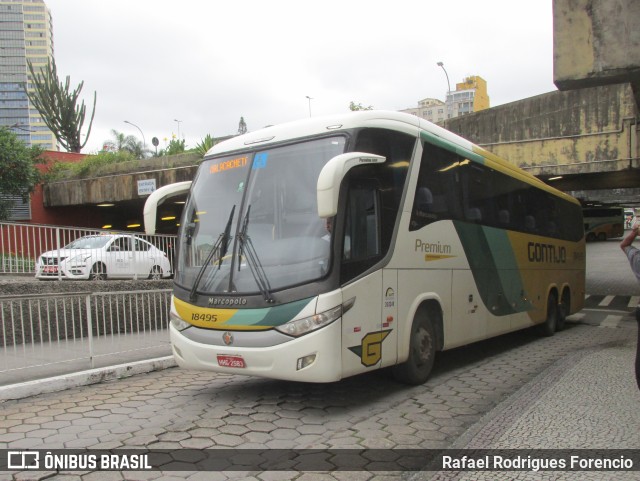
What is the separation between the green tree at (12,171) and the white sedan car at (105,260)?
12.1 metres

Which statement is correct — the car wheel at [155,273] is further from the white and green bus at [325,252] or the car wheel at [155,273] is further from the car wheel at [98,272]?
the white and green bus at [325,252]

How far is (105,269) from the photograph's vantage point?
11.5m

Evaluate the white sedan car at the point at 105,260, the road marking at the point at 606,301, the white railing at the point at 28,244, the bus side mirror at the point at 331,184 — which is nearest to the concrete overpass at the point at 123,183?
the white sedan car at the point at 105,260

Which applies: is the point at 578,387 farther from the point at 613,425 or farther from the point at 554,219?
the point at 554,219

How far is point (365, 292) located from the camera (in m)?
5.36

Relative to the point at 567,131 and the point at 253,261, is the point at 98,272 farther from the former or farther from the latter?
→ the point at 567,131

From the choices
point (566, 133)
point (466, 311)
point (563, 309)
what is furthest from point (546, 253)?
point (566, 133)

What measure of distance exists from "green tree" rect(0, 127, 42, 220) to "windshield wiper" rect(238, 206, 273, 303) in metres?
19.3

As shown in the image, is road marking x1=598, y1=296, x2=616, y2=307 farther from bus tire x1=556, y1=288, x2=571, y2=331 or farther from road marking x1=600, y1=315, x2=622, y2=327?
bus tire x1=556, y1=288, x2=571, y2=331

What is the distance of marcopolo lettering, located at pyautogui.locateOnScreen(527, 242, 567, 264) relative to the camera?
33.1 ft

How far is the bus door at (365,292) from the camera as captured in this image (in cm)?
516

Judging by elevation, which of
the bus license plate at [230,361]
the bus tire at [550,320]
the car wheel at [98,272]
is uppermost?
the car wheel at [98,272]

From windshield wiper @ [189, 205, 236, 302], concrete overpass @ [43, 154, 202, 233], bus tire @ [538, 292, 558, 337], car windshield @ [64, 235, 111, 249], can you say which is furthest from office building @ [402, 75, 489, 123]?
windshield wiper @ [189, 205, 236, 302]

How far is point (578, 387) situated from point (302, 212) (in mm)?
3604
